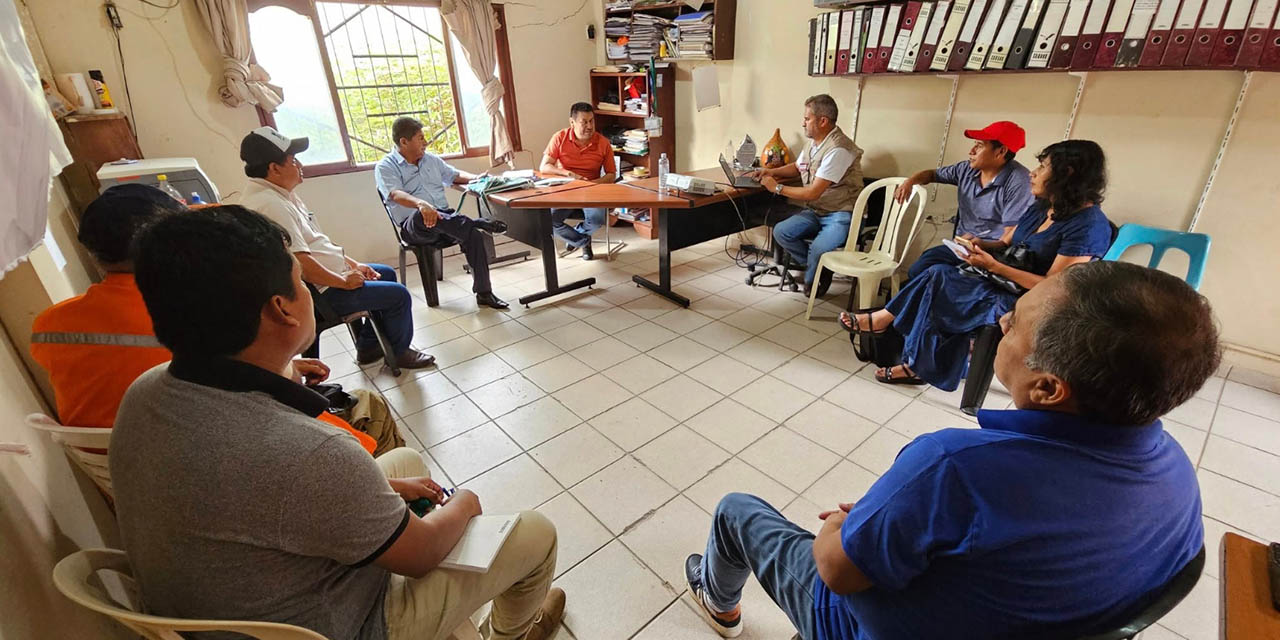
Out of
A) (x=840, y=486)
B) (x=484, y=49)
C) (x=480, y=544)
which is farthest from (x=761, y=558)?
(x=484, y=49)

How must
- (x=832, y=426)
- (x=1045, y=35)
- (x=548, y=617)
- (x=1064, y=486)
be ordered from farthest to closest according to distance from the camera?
(x=1045, y=35) < (x=832, y=426) < (x=548, y=617) < (x=1064, y=486)

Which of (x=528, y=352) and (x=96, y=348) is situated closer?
(x=96, y=348)

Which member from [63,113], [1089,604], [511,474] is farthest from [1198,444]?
[63,113]

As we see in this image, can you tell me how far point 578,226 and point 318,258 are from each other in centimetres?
213

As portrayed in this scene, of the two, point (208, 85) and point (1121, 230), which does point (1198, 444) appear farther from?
point (208, 85)

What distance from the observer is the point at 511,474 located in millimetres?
2041

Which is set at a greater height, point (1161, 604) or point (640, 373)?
point (1161, 604)

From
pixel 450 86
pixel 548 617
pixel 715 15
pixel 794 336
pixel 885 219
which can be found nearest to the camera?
pixel 548 617

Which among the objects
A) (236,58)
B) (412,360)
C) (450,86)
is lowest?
(412,360)

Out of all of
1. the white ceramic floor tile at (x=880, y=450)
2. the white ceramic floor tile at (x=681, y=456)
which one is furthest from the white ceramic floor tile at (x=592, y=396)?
the white ceramic floor tile at (x=880, y=450)

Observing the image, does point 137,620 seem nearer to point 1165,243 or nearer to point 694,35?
point 1165,243

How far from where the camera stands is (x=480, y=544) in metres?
1.03

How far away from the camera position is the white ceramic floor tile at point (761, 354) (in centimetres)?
280

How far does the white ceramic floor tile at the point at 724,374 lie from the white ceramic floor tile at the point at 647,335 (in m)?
0.35
